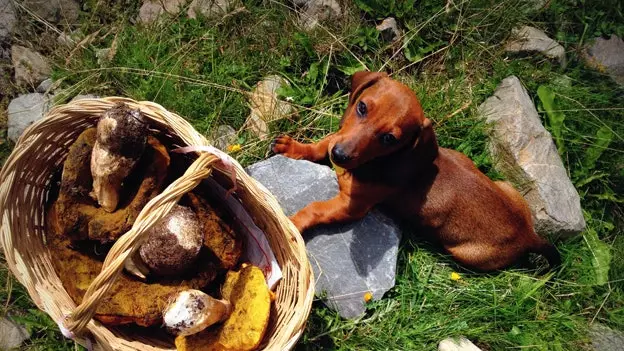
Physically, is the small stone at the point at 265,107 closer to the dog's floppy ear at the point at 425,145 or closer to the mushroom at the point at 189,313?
the dog's floppy ear at the point at 425,145

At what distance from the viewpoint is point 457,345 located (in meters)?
3.44

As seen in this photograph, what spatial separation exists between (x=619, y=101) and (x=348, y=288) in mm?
3017

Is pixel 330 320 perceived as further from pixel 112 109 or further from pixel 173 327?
pixel 112 109

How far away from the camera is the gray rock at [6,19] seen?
3.93 metres

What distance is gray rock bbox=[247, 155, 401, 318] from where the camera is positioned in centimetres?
343

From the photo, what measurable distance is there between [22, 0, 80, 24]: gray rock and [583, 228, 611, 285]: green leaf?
4502 millimetres

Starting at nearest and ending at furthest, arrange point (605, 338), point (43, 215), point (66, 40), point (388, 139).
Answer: point (43, 215) < point (388, 139) < point (605, 338) < point (66, 40)

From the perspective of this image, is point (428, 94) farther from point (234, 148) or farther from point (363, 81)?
point (234, 148)

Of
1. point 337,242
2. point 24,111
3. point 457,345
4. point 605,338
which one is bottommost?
point 605,338

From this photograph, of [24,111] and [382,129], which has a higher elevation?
[24,111]

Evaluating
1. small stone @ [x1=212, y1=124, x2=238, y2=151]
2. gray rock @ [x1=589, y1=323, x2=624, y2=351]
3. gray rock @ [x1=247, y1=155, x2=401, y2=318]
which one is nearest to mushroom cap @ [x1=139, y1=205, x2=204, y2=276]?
gray rock @ [x1=247, y1=155, x2=401, y2=318]

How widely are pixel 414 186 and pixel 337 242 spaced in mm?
660

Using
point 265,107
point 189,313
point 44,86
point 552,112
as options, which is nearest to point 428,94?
point 552,112

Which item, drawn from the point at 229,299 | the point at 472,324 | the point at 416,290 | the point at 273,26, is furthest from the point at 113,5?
the point at 472,324
